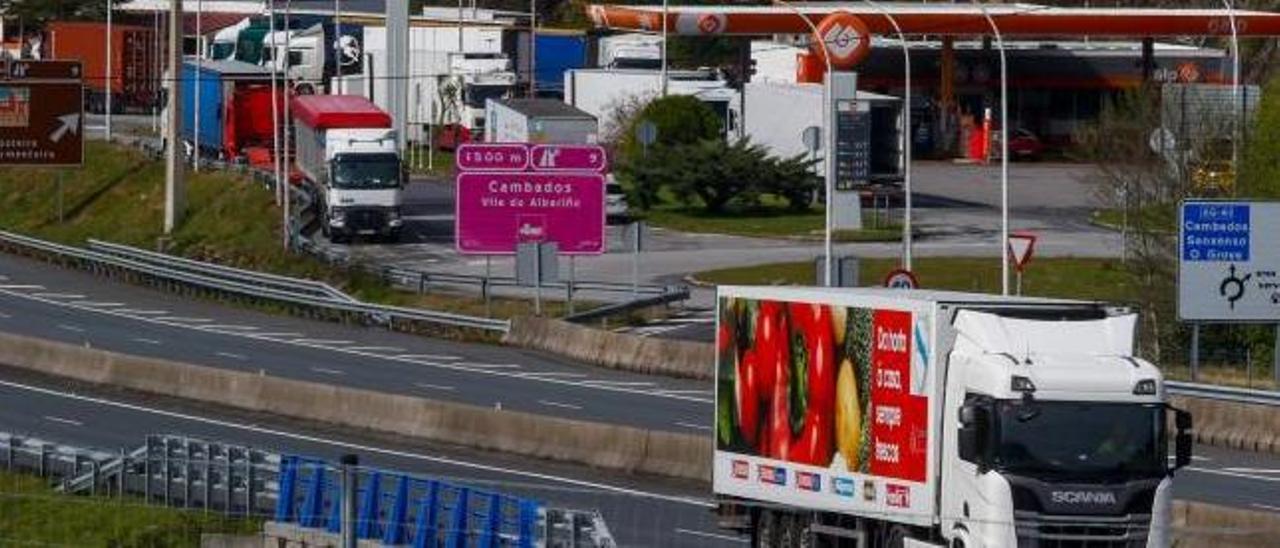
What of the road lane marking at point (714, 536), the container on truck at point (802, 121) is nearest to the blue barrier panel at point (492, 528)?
the road lane marking at point (714, 536)

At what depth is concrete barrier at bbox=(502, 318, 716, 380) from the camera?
54469 millimetres

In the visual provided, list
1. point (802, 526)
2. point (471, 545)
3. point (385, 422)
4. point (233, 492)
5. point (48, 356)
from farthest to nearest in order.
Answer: point (48, 356), point (385, 422), point (233, 492), point (802, 526), point (471, 545)

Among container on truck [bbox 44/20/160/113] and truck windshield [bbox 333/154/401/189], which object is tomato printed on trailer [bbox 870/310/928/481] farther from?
container on truck [bbox 44/20/160/113]

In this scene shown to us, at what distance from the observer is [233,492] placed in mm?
32812

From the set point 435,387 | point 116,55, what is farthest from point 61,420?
point 116,55

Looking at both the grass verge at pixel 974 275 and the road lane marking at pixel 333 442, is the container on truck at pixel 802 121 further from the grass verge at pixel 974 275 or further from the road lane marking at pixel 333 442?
the road lane marking at pixel 333 442

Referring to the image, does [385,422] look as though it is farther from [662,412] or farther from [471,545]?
[471,545]

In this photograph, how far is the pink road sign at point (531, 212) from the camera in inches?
2442

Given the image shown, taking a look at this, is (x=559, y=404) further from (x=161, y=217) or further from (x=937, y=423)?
(x=161, y=217)

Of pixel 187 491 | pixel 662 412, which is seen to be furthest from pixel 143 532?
pixel 662 412

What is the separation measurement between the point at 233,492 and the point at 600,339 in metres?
24.7

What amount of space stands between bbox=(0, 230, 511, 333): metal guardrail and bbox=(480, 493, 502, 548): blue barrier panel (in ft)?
122

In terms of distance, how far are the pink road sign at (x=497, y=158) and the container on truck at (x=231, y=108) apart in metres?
28.1

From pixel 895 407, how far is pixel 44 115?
41.9 metres
